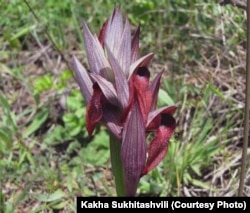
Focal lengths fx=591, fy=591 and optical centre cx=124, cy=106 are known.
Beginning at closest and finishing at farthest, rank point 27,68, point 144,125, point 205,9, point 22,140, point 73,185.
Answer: point 144,125 < point 73,185 < point 22,140 < point 205,9 < point 27,68

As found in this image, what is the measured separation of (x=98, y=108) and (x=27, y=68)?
5.30ft

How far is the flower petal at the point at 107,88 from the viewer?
1.29 metres

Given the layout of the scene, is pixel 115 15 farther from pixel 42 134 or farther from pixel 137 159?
pixel 42 134

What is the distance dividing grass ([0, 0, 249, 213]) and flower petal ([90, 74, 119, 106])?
1.93ft

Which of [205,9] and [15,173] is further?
[205,9]

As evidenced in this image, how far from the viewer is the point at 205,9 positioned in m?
2.64

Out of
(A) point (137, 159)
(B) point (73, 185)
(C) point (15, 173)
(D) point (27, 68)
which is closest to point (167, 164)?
(B) point (73, 185)

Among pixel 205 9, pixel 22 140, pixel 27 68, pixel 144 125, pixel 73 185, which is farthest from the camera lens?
pixel 27 68

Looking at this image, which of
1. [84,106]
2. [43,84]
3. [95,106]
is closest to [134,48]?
[95,106]

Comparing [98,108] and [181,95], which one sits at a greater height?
[98,108]

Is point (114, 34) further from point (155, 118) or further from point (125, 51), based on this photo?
point (155, 118)
